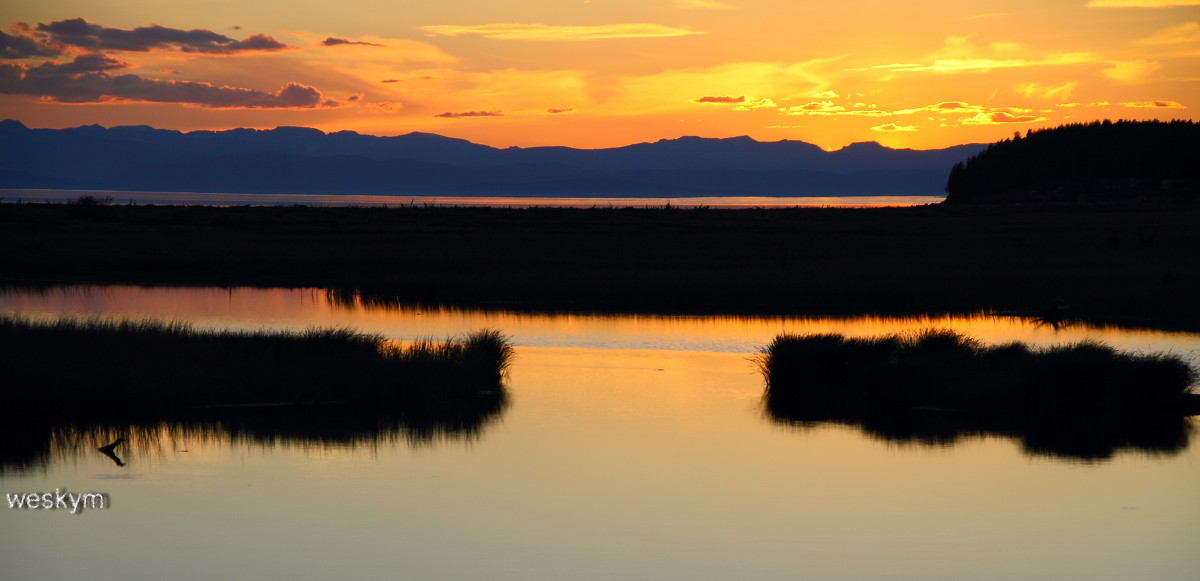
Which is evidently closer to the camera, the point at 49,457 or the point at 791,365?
the point at 49,457

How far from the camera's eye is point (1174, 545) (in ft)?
39.2

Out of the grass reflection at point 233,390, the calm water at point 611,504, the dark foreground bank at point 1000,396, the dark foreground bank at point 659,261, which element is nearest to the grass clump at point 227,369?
the grass reflection at point 233,390

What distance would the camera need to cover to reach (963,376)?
18.6 meters

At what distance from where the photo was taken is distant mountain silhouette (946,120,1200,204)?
108688 mm

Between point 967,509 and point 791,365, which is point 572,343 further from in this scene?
point 967,509

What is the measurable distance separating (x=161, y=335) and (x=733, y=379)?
32.6 ft

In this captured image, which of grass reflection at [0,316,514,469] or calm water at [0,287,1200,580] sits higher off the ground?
grass reflection at [0,316,514,469]

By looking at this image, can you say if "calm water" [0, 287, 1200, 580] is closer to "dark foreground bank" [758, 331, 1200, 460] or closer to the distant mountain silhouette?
"dark foreground bank" [758, 331, 1200, 460]

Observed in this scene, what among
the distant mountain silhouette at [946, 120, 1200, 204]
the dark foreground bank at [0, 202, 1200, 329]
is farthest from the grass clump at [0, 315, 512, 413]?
the distant mountain silhouette at [946, 120, 1200, 204]

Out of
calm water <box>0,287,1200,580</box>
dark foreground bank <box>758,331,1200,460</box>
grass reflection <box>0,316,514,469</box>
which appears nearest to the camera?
calm water <box>0,287,1200,580</box>

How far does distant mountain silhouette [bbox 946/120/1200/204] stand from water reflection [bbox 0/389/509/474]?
95930mm

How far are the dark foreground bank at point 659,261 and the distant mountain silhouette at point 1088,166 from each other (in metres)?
44.0

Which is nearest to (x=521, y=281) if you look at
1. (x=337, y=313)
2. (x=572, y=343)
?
(x=337, y=313)

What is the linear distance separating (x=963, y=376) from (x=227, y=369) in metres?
11.4
